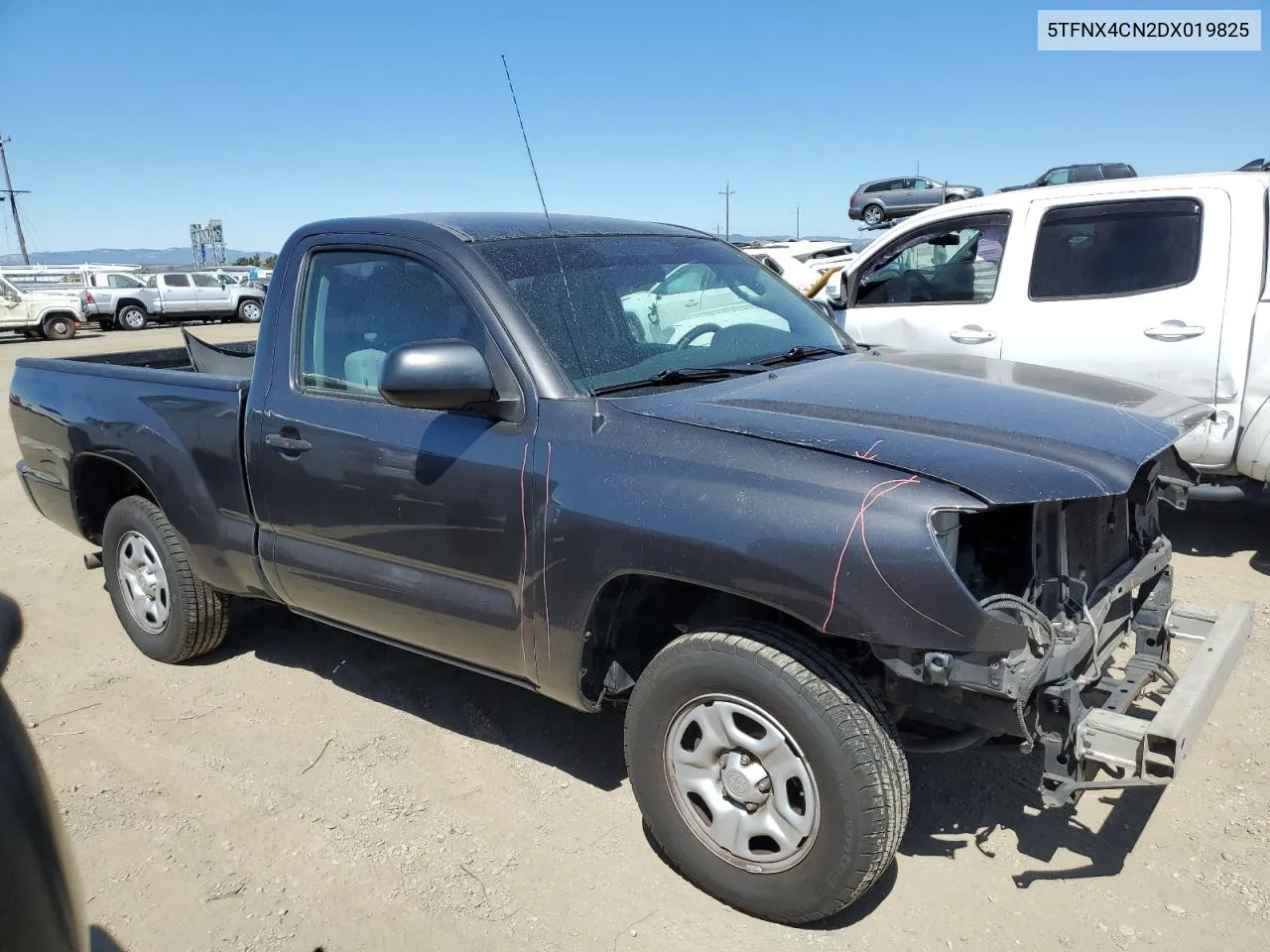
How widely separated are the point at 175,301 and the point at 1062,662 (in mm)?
32039

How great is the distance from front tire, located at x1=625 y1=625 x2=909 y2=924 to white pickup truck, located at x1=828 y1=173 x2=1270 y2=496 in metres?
3.02

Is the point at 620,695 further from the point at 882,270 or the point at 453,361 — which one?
the point at 882,270

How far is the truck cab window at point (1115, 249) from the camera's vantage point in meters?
5.41

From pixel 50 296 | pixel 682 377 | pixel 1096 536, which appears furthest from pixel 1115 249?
pixel 50 296

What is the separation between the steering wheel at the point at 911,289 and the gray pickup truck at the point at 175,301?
2592cm

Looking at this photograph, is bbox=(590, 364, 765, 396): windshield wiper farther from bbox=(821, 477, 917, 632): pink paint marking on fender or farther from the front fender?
bbox=(821, 477, 917, 632): pink paint marking on fender

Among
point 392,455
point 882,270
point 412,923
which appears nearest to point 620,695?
point 412,923

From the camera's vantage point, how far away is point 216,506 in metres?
3.96

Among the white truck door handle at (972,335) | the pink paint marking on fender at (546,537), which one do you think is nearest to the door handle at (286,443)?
the pink paint marking on fender at (546,537)

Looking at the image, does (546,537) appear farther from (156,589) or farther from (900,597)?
(156,589)

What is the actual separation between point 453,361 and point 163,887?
184 cm

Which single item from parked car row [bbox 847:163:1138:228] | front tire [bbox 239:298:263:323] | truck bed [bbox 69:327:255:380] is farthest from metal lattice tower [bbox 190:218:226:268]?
truck bed [bbox 69:327:255:380]

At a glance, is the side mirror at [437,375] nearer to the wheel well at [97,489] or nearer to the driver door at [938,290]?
the wheel well at [97,489]

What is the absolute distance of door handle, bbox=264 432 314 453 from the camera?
3.51m
